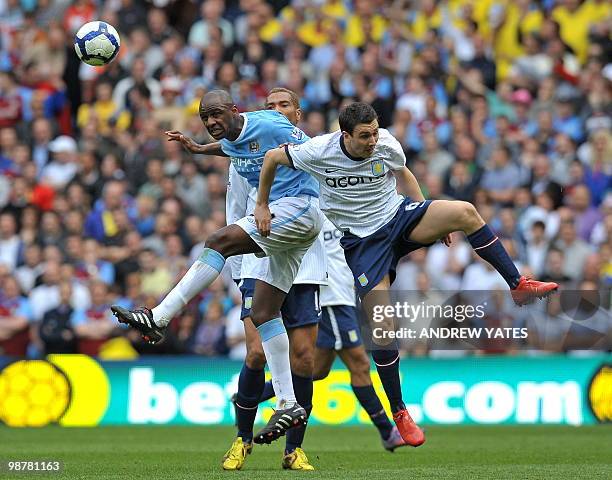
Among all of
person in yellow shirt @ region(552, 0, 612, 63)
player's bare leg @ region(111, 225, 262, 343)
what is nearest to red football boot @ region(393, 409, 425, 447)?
player's bare leg @ region(111, 225, 262, 343)

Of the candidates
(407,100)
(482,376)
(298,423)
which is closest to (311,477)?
(298,423)

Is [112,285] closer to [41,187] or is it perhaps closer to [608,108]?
[41,187]

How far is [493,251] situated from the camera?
10414 millimetres

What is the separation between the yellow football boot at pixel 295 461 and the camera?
10766 mm

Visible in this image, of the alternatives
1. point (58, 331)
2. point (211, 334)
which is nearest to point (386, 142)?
point (211, 334)

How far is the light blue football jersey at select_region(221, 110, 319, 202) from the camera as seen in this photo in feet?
35.1

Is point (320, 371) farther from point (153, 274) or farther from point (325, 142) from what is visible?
point (153, 274)

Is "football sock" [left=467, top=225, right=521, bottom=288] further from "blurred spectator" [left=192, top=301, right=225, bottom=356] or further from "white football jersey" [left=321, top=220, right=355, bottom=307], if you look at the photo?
"blurred spectator" [left=192, top=301, right=225, bottom=356]

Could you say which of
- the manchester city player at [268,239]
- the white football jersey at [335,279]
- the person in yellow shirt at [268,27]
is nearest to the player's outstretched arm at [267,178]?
the manchester city player at [268,239]

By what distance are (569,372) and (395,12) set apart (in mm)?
7986

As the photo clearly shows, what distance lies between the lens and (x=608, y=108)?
20.0 meters

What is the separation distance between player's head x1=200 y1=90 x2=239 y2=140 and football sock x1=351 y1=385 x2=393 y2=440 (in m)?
3.56

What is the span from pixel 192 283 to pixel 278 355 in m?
0.96

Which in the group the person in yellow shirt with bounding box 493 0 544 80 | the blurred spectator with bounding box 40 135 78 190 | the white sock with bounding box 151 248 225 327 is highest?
the person in yellow shirt with bounding box 493 0 544 80
